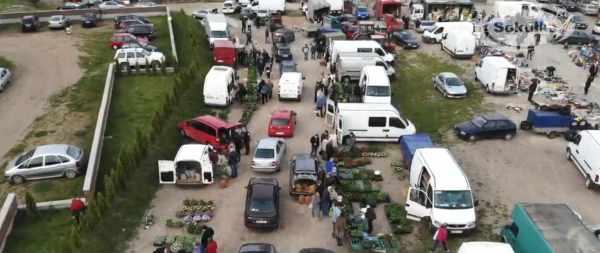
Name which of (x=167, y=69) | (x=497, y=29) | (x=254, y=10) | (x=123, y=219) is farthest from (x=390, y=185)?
(x=254, y=10)

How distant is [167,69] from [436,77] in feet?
58.8

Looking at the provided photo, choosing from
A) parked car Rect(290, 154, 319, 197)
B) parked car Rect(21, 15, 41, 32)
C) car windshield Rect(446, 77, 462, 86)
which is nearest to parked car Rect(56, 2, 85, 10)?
parked car Rect(21, 15, 41, 32)

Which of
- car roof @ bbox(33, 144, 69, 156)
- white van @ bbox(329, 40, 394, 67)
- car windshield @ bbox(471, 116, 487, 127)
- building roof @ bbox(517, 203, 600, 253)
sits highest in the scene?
white van @ bbox(329, 40, 394, 67)

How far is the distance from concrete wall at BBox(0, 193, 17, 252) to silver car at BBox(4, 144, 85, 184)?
2.69m

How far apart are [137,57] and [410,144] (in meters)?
20.6

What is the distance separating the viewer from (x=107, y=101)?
28.6m

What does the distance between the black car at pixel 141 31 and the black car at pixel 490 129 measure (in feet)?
90.6

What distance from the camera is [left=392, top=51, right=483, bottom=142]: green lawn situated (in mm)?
28453

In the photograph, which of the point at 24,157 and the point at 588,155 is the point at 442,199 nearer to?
the point at 588,155

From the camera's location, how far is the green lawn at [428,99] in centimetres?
2845

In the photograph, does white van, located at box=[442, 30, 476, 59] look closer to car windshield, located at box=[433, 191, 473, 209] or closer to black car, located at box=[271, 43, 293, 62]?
black car, located at box=[271, 43, 293, 62]

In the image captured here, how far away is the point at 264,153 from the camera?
74.7ft

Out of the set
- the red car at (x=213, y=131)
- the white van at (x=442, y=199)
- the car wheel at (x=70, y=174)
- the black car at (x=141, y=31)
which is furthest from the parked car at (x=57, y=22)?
the white van at (x=442, y=199)

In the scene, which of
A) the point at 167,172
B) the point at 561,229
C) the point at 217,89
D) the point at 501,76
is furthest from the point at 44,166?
the point at 501,76
